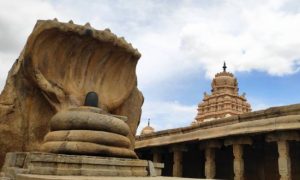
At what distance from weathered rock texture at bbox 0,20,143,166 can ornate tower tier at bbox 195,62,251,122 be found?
860 inches

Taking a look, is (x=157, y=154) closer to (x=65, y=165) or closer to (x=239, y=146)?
(x=239, y=146)

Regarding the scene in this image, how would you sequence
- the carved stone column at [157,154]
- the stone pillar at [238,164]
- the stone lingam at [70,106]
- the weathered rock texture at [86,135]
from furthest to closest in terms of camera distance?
the carved stone column at [157,154]
the stone pillar at [238,164]
the weathered rock texture at [86,135]
the stone lingam at [70,106]

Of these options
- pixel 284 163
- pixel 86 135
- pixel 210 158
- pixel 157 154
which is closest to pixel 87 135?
pixel 86 135

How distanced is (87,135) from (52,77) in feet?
7.76

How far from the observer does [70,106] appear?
809cm

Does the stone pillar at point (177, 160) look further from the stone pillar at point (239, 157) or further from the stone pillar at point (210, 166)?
the stone pillar at point (239, 157)

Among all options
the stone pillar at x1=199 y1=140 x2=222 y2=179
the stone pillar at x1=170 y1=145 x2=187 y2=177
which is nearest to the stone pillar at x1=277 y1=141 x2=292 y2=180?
the stone pillar at x1=199 y1=140 x2=222 y2=179

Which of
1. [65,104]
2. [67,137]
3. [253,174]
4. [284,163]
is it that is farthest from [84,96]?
[253,174]

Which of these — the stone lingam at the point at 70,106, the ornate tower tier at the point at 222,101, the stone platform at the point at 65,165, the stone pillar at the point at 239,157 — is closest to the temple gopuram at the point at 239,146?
the stone pillar at the point at 239,157

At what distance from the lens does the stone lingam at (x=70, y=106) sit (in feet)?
20.4

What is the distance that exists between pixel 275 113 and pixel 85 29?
6165 mm

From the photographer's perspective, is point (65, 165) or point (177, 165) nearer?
point (65, 165)

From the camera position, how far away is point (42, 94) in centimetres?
826

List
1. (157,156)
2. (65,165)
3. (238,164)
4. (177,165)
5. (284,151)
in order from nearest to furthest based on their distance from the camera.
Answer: (65,165) < (284,151) < (238,164) < (177,165) < (157,156)
